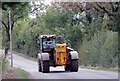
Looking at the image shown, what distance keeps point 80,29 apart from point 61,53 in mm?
23666

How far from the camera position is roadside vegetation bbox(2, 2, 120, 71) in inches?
1281

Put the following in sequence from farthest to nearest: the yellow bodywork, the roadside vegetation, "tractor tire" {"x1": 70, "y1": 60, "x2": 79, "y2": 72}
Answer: the roadside vegetation, "tractor tire" {"x1": 70, "y1": 60, "x2": 79, "y2": 72}, the yellow bodywork

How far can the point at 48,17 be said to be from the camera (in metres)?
51.2

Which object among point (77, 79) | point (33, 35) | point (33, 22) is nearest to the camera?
point (77, 79)

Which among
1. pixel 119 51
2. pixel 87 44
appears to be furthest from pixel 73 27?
pixel 119 51

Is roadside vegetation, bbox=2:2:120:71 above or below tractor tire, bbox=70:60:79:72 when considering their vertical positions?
above

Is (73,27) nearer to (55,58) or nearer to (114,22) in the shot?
(114,22)

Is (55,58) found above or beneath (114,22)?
beneath

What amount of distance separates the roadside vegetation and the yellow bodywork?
3722 mm

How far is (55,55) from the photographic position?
25.6 meters

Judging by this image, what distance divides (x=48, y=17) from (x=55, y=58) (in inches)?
1019

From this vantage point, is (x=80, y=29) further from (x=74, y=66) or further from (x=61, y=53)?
(x=61, y=53)

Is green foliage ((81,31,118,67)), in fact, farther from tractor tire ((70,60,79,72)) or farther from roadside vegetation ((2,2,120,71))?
tractor tire ((70,60,79,72))

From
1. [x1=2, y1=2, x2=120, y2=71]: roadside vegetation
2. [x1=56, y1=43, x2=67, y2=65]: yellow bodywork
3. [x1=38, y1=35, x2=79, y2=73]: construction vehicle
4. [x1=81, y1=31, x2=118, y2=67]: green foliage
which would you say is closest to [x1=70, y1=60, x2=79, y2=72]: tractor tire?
[x1=38, y1=35, x2=79, y2=73]: construction vehicle
